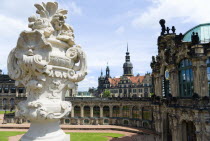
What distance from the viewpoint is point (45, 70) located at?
6.46m

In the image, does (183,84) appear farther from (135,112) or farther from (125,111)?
(125,111)

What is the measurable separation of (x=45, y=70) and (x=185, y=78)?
1805 centimetres

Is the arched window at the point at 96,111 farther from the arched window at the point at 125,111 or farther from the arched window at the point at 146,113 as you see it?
the arched window at the point at 146,113

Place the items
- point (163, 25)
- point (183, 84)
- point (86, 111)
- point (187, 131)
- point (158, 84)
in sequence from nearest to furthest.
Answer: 1. point (187, 131)
2. point (183, 84)
3. point (163, 25)
4. point (158, 84)
5. point (86, 111)

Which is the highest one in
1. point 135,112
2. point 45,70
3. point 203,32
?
point 203,32

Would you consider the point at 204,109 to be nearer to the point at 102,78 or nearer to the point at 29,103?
the point at 29,103

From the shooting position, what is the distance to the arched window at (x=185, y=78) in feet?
64.7

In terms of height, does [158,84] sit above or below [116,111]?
above

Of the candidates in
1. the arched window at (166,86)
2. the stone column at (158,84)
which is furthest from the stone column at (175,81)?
the stone column at (158,84)

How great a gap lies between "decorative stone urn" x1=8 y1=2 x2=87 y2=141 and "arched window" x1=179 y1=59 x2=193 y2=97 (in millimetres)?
15735

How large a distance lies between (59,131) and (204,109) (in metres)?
14.4

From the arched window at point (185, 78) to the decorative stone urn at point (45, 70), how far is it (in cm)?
1573

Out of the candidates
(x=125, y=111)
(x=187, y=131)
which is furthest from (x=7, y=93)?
(x=187, y=131)

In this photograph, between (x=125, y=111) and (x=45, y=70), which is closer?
(x=45, y=70)
